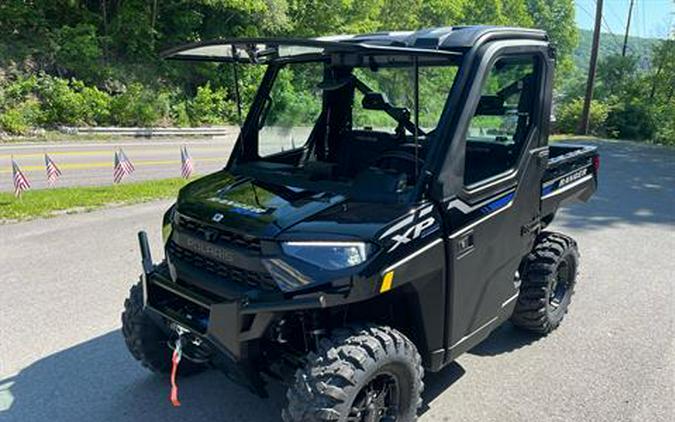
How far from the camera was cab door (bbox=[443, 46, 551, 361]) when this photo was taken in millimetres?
3119

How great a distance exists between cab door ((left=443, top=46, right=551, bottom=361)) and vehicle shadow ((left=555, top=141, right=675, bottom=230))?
4649 mm

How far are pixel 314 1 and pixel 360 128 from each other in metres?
28.7

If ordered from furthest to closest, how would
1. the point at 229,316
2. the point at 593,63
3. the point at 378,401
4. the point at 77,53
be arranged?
1. the point at 593,63
2. the point at 77,53
3. the point at 378,401
4. the point at 229,316

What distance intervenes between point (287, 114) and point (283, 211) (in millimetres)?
1437

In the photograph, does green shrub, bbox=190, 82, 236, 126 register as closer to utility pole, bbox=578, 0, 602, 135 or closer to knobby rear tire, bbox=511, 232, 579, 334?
utility pole, bbox=578, 0, 602, 135

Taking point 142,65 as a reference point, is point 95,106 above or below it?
below

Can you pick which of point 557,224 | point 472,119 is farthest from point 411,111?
point 557,224

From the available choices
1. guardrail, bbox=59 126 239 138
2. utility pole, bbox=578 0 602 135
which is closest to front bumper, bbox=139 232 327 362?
guardrail, bbox=59 126 239 138

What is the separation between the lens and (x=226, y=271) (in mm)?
2893

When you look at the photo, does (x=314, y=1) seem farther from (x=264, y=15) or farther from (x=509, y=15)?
(x=509, y=15)

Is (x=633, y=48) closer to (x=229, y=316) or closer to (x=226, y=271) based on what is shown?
(x=226, y=271)

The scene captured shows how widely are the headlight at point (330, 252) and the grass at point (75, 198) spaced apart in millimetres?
6596

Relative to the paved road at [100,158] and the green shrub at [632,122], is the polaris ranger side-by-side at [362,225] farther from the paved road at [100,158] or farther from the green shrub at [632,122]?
the green shrub at [632,122]

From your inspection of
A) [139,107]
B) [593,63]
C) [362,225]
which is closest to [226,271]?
[362,225]
